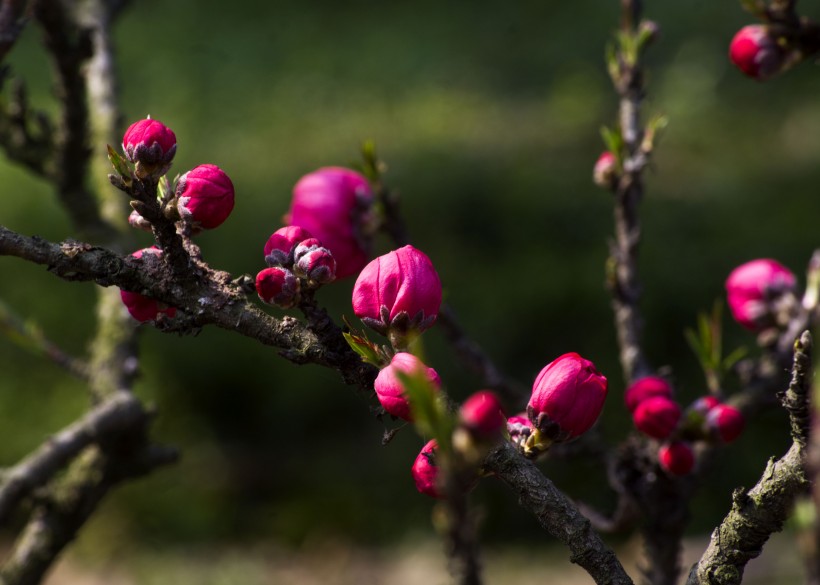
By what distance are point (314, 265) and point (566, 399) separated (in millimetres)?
180

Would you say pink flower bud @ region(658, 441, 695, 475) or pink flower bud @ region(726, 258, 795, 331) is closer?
pink flower bud @ region(658, 441, 695, 475)

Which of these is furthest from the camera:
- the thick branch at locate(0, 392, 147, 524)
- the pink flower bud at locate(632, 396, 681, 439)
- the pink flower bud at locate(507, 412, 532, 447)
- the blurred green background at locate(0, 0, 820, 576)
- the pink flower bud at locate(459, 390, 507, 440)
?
the blurred green background at locate(0, 0, 820, 576)

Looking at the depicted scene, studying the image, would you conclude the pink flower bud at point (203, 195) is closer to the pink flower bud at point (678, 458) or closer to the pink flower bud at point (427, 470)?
the pink flower bud at point (427, 470)

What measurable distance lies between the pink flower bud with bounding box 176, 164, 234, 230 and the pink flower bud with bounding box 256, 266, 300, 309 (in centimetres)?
Answer: 5

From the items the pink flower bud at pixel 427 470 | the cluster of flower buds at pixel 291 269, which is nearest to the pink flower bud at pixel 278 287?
the cluster of flower buds at pixel 291 269

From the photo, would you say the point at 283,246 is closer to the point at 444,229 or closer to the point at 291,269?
the point at 291,269

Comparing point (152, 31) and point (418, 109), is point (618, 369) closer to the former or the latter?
point (418, 109)

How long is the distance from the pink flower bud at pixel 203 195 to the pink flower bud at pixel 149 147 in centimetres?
2

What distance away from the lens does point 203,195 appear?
22.8 inches

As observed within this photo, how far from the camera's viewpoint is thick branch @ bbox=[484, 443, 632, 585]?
1.71 ft

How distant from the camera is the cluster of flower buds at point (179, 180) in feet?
1.80

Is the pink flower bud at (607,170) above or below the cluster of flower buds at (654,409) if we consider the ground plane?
above

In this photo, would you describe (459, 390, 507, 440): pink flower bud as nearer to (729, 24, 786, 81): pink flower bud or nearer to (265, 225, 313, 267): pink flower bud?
(265, 225, 313, 267): pink flower bud

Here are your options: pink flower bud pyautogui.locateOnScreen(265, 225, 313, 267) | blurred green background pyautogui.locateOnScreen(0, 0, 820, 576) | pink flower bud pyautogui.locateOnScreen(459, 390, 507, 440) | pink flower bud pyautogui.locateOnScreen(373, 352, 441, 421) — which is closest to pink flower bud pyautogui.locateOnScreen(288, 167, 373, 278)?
pink flower bud pyautogui.locateOnScreen(265, 225, 313, 267)
